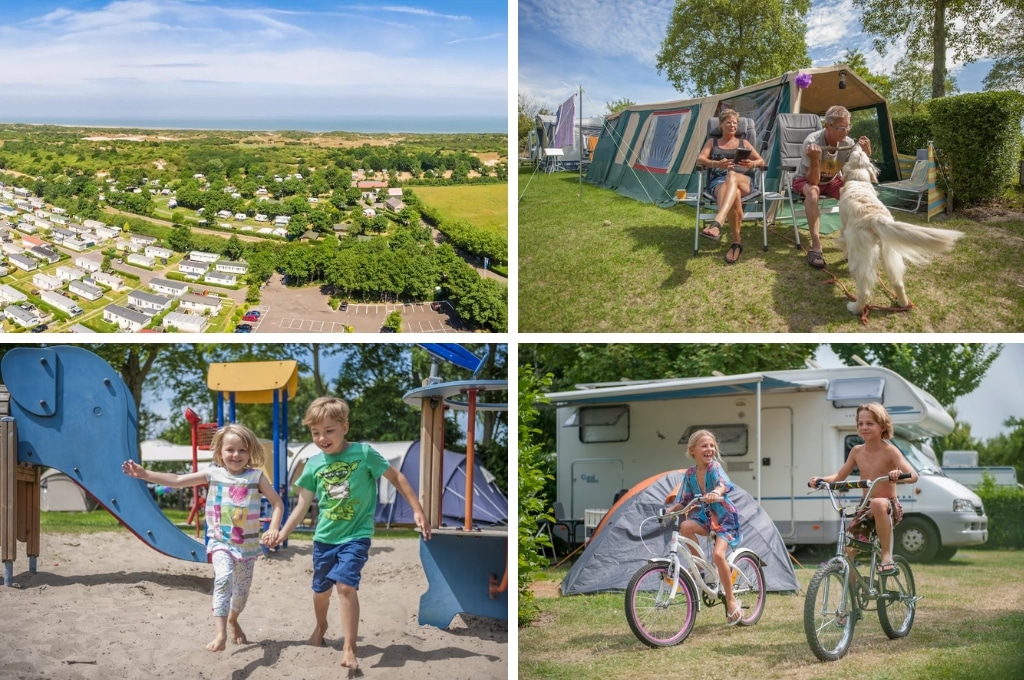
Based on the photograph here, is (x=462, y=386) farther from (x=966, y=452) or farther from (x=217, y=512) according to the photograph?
(x=966, y=452)

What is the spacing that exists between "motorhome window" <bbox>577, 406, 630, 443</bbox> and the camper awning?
18 centimetres

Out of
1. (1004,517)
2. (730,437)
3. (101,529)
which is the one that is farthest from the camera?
(1004,517)

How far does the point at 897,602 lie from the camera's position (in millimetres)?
3279

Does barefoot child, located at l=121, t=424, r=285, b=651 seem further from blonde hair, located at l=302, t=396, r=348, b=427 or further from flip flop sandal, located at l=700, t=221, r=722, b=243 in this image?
flip flop sandal, located at l=700, t=221, r=722, b=243

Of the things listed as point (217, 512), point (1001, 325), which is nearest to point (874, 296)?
point (1001, 325)

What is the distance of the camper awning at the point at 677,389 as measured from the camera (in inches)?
175

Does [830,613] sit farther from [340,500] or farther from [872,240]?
[340,500]

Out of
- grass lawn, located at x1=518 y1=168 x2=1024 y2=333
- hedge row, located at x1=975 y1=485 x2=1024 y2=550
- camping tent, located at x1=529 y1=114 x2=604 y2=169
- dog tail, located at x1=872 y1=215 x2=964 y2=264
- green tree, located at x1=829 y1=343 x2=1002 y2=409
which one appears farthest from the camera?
green tree, located at x1=829 y1=343 x2=1002 y2=409

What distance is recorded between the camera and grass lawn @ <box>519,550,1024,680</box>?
3.07m

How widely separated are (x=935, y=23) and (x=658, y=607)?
342cm

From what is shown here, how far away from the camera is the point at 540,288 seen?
13.3 ft

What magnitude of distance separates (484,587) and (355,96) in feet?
7.79

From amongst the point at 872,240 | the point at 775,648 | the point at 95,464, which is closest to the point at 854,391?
the point at 872,240

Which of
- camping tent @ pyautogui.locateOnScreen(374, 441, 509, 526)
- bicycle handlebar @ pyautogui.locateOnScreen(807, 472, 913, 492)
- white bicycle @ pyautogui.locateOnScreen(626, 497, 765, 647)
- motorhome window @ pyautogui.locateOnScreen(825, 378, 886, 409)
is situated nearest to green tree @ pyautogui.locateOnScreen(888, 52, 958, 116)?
motorhome window @ pyautogui.locateOnScreen(825, 378, 886, 409)
